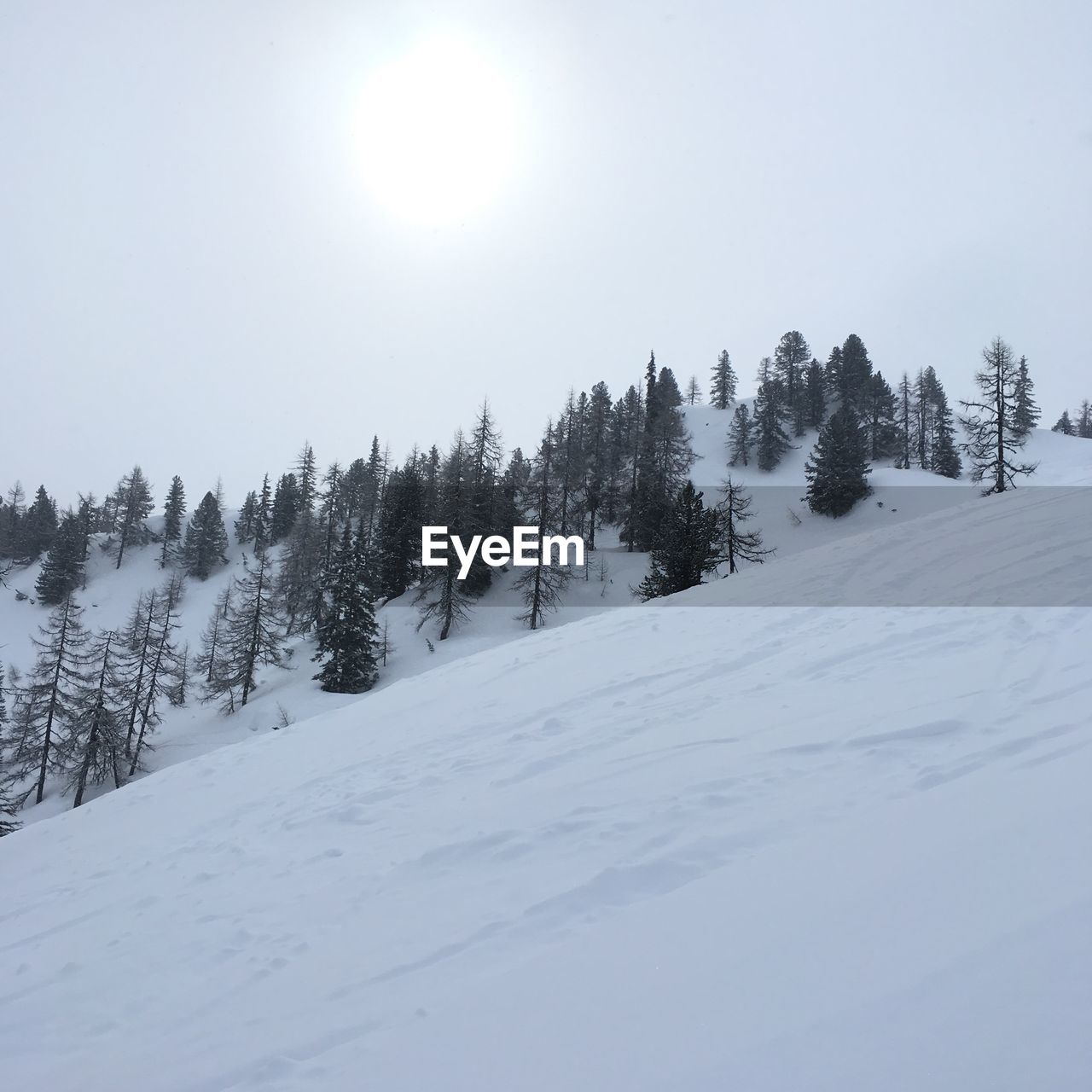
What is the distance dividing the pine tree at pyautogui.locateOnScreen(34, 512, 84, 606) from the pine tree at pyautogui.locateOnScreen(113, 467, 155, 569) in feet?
15.0

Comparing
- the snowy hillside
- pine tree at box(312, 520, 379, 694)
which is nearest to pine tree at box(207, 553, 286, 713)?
the snowy hillside

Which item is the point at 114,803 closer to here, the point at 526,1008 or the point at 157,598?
the point at 526,1008

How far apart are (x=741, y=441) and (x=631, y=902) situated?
203 feet

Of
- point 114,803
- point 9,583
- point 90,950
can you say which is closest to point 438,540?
point 114,803

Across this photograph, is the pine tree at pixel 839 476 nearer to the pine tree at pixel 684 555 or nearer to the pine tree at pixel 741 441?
the pine tree at pixel 741 441

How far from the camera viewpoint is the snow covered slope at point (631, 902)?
3021 millimetres

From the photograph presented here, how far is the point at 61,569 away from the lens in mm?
61156

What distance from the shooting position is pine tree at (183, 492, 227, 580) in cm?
6575

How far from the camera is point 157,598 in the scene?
56938mm

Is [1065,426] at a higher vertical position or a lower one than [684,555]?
higher

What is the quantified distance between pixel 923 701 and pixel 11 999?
8.74m

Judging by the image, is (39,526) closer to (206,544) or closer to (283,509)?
(206,544)

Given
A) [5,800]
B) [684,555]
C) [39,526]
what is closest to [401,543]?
[684,555]

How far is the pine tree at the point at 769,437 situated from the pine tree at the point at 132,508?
6962 centimetres
